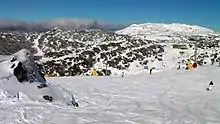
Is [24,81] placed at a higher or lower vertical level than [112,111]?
higher

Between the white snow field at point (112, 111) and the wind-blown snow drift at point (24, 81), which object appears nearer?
the white snow field at point (112, 111)

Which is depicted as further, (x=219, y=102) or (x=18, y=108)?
(x=219, y=102)

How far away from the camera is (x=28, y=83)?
14812 millimetres

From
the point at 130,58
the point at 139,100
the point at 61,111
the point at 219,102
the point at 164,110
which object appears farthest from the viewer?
the point at 130,58

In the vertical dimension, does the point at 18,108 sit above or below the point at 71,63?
above

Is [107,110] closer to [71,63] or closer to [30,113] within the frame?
[30,113]

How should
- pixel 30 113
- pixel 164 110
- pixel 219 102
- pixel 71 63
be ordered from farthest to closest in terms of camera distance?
1. pixel 71 63
2. pixel 219 102
3. pixel 164 110
4. pixel 30 113

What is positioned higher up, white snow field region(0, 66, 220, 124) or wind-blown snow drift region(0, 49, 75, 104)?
wind-blown snow drift region(0, 49, 75, 104)

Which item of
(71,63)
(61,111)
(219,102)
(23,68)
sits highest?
(23,68)

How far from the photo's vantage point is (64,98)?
50.4 ft

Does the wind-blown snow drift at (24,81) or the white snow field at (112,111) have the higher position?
the wind-blown snow drift at (24,81)

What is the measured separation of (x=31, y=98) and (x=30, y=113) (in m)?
1.90

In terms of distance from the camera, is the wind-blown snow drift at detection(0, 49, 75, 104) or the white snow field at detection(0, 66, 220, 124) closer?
the white snow field at detection(0, 66, 220, 124)

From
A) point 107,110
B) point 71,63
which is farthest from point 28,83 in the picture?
point 71,63
